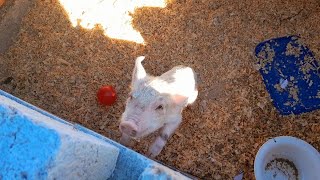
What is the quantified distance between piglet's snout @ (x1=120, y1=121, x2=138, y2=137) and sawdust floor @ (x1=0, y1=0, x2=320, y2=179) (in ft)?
1.86

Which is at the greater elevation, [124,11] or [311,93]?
[124,11]

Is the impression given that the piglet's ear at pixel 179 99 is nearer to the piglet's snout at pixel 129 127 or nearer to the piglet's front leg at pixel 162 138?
the piglet's front leg at pixel 162 138

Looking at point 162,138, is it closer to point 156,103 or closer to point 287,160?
point 156,103

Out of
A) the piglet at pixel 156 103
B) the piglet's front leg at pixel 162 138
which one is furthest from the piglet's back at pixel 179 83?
the piglet's front leg at pixel 162 138

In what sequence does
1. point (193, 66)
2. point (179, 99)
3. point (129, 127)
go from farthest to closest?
point (193, 66), point (179, 99), point (129, 127)

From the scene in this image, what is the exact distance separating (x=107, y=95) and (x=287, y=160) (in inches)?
65.6

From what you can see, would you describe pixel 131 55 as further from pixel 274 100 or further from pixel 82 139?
pixel 82 139

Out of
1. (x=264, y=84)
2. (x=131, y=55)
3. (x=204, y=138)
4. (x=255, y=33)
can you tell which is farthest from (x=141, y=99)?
(x=255, y=33)

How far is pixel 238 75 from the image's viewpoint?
12.5 feet

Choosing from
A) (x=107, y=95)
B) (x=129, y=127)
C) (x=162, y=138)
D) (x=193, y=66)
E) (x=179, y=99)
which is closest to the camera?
(x=129, y=127)

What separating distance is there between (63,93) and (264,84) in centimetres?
191

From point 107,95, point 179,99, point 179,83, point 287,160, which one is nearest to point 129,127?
point 179,99

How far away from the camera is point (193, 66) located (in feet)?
12.7

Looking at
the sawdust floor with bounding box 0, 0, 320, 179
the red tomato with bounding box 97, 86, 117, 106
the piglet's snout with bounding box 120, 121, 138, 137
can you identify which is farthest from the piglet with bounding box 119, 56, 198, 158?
the red tomato with bounding box 97, 86, 117, 106
